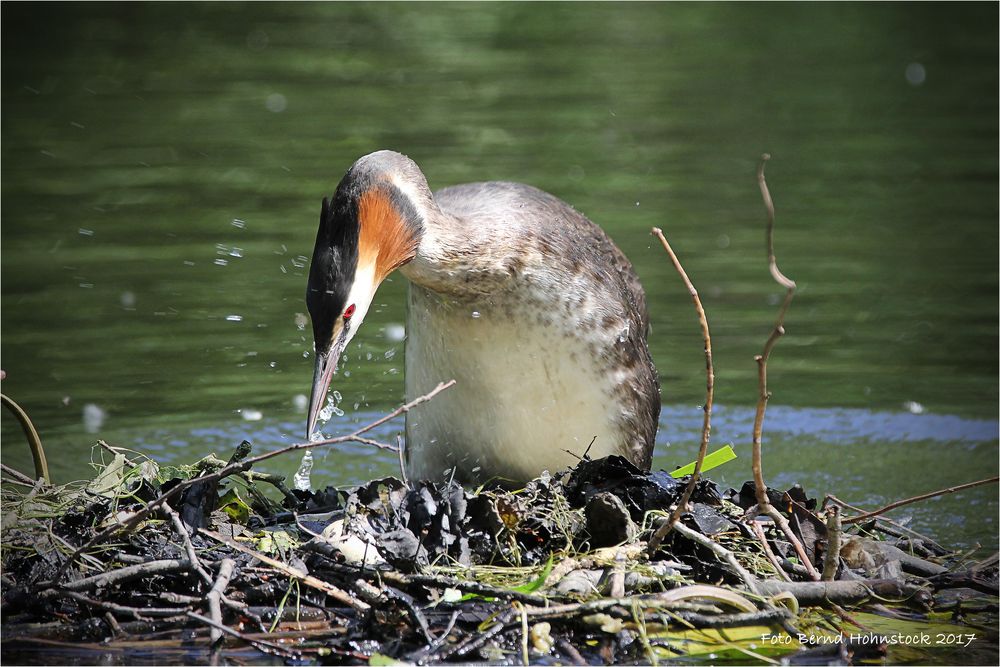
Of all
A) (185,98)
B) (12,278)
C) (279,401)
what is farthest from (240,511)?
(185,98)

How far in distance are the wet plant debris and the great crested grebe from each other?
0.70 metres

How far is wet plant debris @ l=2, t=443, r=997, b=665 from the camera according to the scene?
472cm

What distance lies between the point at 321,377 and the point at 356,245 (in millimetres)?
562

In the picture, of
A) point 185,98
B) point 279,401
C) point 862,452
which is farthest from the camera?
point 185,98

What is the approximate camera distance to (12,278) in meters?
11.2

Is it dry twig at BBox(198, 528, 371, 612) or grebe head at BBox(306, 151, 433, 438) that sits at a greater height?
grebe head at BBox(306, 151, 433, 438)

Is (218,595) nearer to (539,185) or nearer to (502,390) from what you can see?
(502,390)

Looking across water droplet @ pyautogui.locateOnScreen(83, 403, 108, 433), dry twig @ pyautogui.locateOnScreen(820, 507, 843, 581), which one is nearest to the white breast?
dry twig @ pyautogui.locateOnScreen(820, 507, 843, 581)

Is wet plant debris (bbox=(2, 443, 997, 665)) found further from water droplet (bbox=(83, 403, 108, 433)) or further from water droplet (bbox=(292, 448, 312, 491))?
water droplet (bbox=(83, 403, 108, 433))

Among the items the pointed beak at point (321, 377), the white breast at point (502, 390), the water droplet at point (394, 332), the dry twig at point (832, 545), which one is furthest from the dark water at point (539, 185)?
the dry twig at point (832, 545)

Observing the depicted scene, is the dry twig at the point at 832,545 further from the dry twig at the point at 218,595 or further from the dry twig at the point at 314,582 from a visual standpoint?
the dry twig at the point at 218,595

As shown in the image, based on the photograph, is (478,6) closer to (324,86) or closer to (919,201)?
(324,86)

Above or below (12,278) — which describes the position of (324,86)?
above

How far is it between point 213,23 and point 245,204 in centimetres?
944
